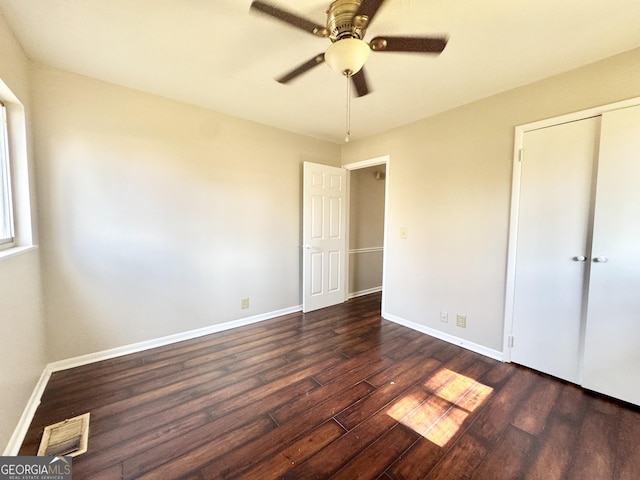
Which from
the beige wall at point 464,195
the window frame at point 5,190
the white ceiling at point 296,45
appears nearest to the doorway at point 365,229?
the beige wall at point 464,195

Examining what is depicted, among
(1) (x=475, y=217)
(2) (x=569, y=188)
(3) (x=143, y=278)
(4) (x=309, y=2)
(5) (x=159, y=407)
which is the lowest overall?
(5) (x=159, y=407)

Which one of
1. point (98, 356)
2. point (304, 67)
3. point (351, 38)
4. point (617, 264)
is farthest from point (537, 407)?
point (98, 356)

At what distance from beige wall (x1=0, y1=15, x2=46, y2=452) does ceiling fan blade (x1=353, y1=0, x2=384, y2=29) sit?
204 cm

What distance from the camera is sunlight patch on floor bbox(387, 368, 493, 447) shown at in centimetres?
157

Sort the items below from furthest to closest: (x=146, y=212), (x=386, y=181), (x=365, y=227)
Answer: (x=365, y=227)
(x=386, y=181)
(x=146, y=212)

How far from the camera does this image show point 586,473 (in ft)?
4.26

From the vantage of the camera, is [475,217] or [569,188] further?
[475,217]

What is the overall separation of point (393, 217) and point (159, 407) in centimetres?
293

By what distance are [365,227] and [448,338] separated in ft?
7.31

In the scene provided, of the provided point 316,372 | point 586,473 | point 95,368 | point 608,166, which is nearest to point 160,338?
point 95,368

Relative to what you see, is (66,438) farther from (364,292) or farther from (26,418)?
(364,292)

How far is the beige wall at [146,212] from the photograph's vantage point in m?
2.09

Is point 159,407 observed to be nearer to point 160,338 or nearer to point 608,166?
point 160,338

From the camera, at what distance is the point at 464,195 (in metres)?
2.60
